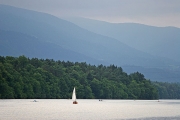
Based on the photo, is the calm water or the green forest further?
the green forest

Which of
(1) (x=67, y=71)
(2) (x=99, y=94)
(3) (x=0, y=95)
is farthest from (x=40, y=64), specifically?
(3) (x=0, y=95)

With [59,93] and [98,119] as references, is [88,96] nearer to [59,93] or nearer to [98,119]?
[59,93]

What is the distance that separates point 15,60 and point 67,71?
33.3m

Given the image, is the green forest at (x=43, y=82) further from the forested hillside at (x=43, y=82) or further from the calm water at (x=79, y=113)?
the calm water at (x=79, y=113)

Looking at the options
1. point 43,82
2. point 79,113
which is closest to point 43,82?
point 43,82

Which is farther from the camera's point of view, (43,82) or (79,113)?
(43,82)

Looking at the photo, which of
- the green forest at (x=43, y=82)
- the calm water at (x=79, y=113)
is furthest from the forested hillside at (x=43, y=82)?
the calm water at (x=79, y=113)

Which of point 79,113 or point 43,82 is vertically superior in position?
point 43,82

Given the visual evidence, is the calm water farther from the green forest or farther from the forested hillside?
the green forest

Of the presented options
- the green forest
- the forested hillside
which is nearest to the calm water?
the forested hillside

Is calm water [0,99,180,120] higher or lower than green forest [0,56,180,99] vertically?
lower

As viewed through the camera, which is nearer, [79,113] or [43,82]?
[79,113]

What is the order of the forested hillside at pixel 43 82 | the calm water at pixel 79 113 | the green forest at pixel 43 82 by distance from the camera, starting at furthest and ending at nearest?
the forested hillside at pixel 43 82, the green forest at pixel 43 82, the calm water at pixel 79 113

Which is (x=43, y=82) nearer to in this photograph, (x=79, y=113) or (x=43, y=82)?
(x=43, y=82)
